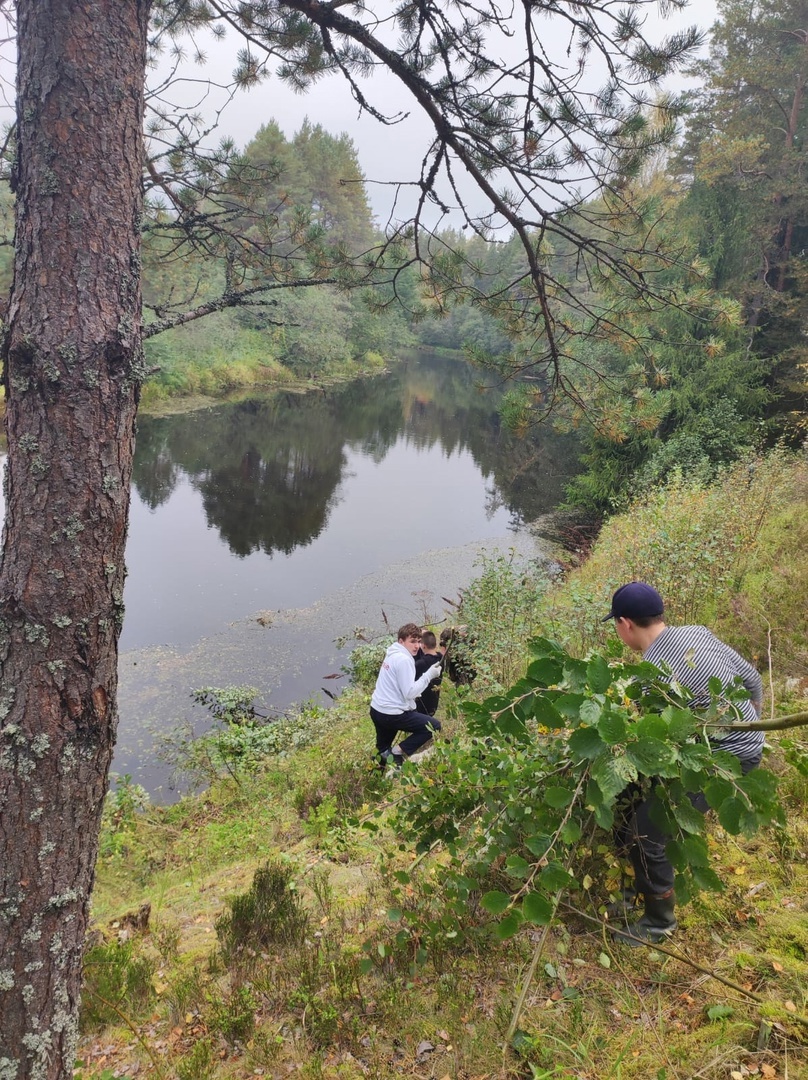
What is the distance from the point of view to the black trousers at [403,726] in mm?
5168

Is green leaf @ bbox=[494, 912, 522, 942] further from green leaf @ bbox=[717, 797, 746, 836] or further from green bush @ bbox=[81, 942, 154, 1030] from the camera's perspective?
green bush @ bbox=[81, 942, 154, 1030]

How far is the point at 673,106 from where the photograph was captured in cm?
318

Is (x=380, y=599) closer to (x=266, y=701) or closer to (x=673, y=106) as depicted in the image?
(x=266, y=701)

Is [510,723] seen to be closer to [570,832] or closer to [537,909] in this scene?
[570,832]

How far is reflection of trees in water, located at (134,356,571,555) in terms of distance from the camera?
609 inches

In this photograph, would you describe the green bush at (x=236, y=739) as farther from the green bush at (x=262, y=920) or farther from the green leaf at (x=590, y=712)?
the green leaf at (x=590, y=712)

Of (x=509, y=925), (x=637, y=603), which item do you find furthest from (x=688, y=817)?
(x=637, y=603)

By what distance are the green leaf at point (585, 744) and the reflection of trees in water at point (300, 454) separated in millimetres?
9235

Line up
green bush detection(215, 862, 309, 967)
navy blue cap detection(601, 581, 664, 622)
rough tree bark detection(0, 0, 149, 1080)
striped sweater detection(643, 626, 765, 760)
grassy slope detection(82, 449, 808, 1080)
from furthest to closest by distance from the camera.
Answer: green bush detection(215, 862, 309, 967), navy blue cap detection(601, 581, 664, 622), striped sweater detection(643, 626, 765, 760), grassy slope detection(82, 449, 808, 1080), rough tree bark detection(0, 0, 149, 1080)

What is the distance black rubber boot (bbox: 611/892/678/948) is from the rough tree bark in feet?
6.71

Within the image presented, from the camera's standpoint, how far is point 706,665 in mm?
2279

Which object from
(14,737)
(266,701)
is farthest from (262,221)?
(266,701)

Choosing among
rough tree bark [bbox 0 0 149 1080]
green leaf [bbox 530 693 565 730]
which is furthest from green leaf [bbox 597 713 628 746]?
rough tree bark [bbox 0 0 149 1080]

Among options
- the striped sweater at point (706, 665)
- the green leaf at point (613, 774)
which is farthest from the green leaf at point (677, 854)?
the striped sweater at point (706, 665)
